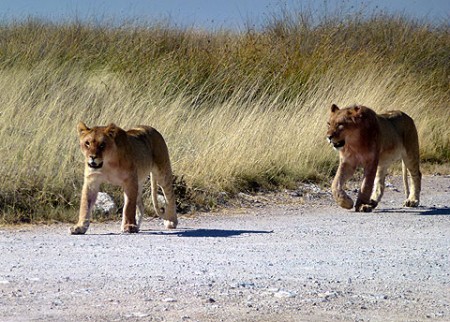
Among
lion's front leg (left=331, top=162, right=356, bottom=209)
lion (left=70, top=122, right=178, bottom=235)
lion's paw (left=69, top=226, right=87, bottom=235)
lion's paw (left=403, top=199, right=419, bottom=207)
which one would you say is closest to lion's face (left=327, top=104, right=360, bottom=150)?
lion's front leg (left=331, top=162, right=356, bottom=209)

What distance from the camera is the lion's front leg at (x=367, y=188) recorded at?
11.0 metres

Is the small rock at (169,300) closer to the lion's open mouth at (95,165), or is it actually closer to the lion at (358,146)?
the lion's open mouth at (95,165)

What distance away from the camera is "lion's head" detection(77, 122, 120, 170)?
8742 mm

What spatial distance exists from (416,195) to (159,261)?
5.23 m

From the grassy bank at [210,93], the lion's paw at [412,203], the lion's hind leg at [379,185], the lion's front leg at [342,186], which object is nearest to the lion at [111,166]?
the grassy bank at [210,93]

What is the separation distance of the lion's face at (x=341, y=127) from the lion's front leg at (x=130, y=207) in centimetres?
279

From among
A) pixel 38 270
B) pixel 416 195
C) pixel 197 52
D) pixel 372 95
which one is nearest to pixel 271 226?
pixel 416 195

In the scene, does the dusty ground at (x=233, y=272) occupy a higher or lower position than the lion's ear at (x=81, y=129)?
lower

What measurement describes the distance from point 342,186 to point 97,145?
3.23 metres

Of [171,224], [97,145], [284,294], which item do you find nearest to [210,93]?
[171,224]

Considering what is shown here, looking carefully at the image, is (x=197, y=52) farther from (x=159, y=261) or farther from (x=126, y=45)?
(x=159, y=261)

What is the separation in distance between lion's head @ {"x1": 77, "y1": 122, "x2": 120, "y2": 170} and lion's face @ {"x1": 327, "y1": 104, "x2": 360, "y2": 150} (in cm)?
293

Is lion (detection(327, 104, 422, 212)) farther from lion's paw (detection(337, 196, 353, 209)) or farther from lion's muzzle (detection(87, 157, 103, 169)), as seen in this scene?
lion's muzzle (detection(87, 157, 103, 169))

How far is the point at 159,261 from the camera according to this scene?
740 centimetres
